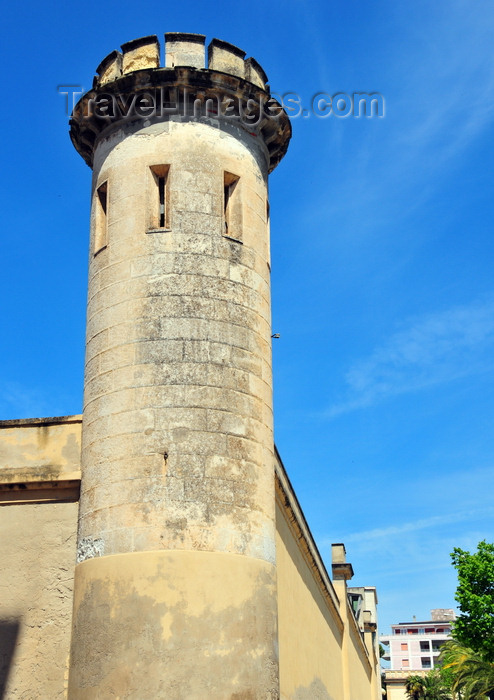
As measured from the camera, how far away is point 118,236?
10.1 meters

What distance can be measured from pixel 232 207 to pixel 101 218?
1.75 meters

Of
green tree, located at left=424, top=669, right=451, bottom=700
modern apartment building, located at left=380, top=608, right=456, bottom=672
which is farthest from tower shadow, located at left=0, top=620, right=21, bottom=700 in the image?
modern apartment building, located at left=380, top=608, right=456, bottom=672

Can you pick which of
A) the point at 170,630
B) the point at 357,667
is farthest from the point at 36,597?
the point at 357,667

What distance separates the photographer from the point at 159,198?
10242 millimetres

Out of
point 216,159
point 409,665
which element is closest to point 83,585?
point 216,159

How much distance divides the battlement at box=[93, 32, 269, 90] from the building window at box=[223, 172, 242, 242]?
1.47m

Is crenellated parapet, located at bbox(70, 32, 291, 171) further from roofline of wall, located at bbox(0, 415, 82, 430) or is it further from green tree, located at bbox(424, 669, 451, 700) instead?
green tree, located at bbox(424, 669, 451, 700)

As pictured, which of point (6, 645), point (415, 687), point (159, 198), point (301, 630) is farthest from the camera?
point (415, 687)

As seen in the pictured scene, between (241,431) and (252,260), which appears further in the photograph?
(252,260)

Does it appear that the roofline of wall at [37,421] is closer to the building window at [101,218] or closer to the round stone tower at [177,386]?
the round stone tower at [177,386]

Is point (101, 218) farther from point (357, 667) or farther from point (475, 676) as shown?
point (475, 676)

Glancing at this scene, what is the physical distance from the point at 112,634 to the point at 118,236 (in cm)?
471

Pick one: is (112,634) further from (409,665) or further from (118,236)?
(409,665)

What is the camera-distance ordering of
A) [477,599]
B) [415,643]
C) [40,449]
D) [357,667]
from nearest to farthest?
[40,449] < [357,667] < [477,599] < [415,643]
